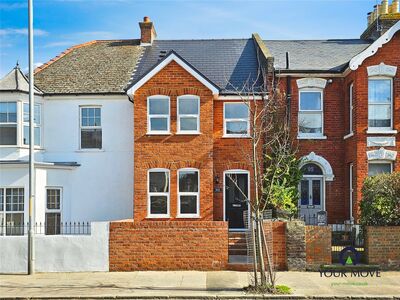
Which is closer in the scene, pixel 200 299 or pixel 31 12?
pixel 200 299

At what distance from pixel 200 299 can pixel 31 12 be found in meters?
10.1

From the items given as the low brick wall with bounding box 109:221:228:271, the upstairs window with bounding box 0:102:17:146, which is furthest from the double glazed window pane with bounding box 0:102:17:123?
the low brick wall with bounding box 109:221:228:271

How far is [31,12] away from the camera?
15695 millimetres

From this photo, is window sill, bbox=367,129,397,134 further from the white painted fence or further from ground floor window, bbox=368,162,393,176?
the white painted fence

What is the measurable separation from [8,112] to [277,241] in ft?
38.9

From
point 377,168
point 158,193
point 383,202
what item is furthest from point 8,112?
point 377,168

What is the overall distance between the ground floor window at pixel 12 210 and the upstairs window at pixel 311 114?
1144cm

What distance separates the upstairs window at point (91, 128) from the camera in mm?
21125

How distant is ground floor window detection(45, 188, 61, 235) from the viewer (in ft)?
65.2

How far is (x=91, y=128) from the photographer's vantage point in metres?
21.1

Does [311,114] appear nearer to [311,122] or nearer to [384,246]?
[311,122]

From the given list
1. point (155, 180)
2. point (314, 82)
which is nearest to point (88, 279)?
point (155, 180)

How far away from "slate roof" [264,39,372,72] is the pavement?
9.66 meters

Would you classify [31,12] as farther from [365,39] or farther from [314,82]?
[365,39]
